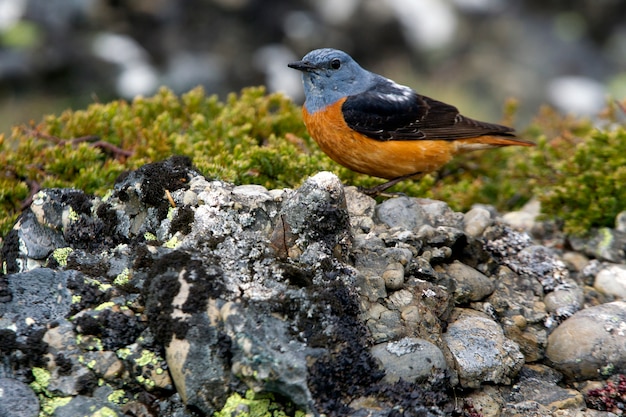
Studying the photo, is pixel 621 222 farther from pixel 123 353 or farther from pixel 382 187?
pixel 123 353

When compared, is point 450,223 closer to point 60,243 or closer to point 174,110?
point 60,243

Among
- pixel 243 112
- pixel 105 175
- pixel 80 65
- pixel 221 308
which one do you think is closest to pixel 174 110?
pixel 243 112

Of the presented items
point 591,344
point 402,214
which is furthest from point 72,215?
point 591,344

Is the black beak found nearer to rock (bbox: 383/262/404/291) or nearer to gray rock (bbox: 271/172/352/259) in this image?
gray rock (bbox: 271/172/352/259)

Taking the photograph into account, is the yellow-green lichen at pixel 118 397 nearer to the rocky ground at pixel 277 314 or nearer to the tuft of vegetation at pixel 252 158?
the rocky ground at pixel 277 314

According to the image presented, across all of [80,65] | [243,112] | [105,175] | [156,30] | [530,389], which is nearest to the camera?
[530,389]

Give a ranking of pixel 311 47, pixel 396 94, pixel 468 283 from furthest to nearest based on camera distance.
Answer: 1. pixel 311 47
2. pixel 396 94
3. pixel 468 283

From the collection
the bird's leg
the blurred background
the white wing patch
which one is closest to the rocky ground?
the bird's leg
